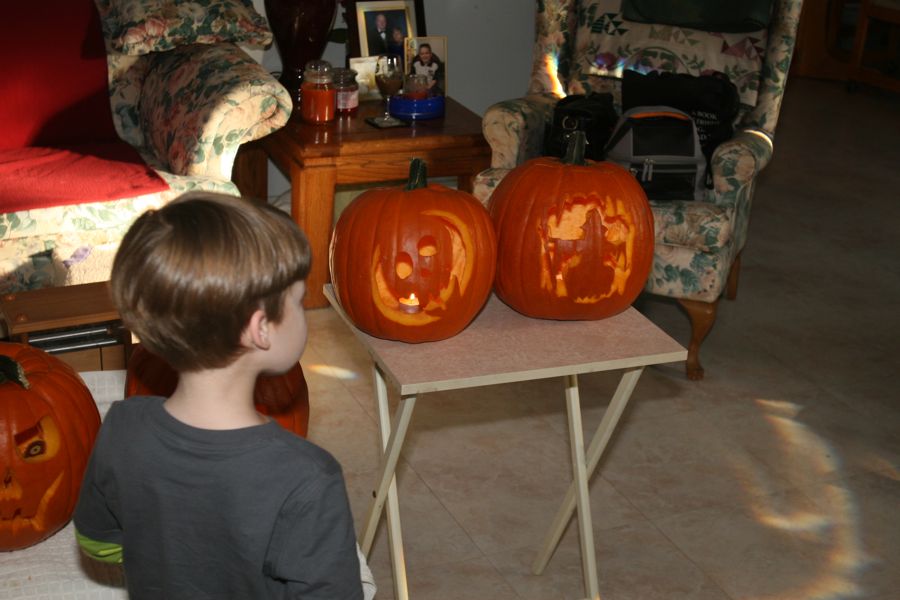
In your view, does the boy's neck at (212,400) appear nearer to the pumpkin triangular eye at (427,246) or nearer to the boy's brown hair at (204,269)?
the boy's brown hair at (204,269)

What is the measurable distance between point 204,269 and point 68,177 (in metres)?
2.02

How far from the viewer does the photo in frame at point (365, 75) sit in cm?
347

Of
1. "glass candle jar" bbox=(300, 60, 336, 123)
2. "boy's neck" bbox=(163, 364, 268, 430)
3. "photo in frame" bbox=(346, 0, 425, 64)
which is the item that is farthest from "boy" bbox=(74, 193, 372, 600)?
"photo in frame" bbox=(346, 0, 425, 64)

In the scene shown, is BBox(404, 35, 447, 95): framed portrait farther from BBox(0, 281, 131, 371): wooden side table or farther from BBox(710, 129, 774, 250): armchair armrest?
BBox(0, 281, 131, 371): wooden side table

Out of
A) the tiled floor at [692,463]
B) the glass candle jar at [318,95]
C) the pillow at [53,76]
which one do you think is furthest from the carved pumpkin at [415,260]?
the pillow at [53,76]

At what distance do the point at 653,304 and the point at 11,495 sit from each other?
7.67 feet

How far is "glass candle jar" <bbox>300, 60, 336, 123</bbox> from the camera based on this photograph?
3.21 m

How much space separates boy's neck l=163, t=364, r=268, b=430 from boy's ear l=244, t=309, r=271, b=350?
0.04 m

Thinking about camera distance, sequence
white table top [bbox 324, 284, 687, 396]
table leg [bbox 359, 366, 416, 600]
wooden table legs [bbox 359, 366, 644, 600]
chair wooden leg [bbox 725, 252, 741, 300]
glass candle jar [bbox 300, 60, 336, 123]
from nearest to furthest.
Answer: white table top [bbox 324, 284, 687, 396], table leg [bbox 359, 366, 416, 600], wooden table legs [bbox 359, 366, 644, 600], glass candle jar [bbox 300, 60, 336, 123], chair wooden leg [bbox 725, 252, 741, 300]

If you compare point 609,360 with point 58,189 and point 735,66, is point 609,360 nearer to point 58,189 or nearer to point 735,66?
point 58,189

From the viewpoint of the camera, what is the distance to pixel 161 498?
1079 millimetres

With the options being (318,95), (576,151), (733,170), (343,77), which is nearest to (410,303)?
(576,151)

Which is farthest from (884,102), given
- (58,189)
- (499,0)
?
(58,189)

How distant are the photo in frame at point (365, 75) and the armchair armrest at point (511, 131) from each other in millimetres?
527
